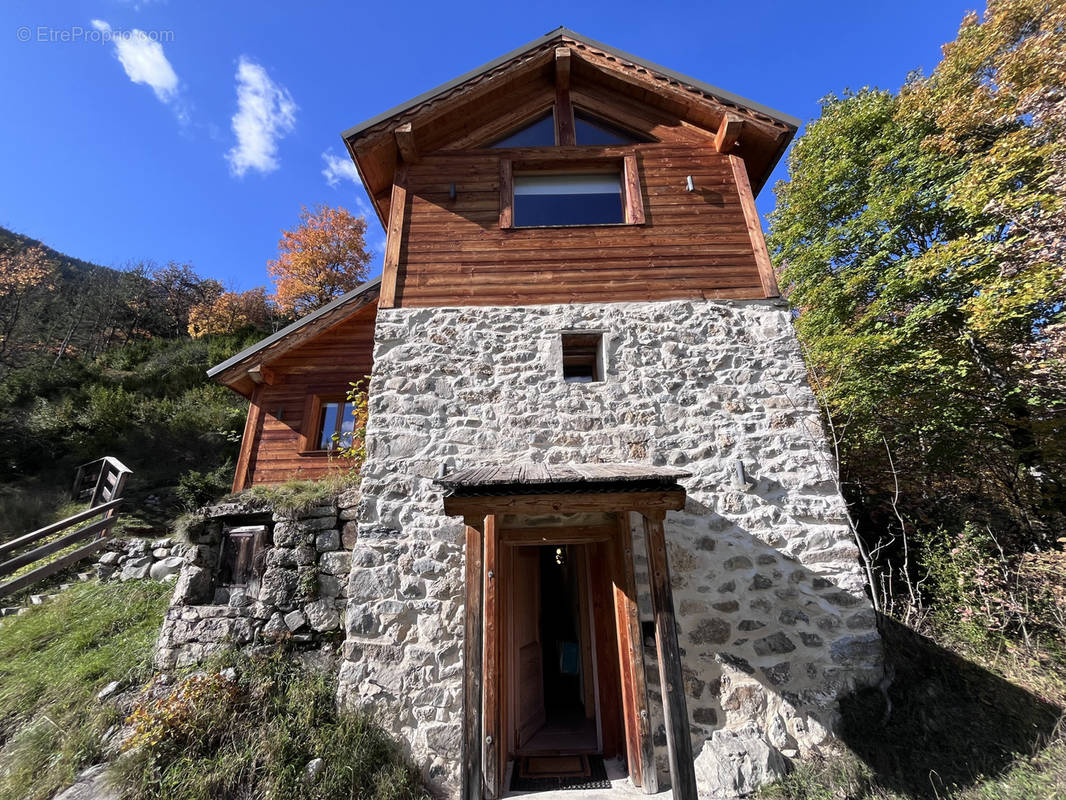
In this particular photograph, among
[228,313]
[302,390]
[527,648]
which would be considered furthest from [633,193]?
[228,313]

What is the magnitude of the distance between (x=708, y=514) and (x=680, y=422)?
109 cm

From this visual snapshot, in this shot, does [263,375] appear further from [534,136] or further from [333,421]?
[534,136]

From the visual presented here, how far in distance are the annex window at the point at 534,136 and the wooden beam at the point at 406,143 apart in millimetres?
1240

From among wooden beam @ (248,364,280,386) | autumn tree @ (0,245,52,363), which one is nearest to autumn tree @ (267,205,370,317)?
autumn tree @ (0,245,52,363)

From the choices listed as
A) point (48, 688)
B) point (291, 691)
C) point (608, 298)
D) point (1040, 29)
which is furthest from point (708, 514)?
point (1040, 29)

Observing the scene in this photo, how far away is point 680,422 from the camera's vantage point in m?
5.25

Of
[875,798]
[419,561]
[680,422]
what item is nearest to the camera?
[875,798]

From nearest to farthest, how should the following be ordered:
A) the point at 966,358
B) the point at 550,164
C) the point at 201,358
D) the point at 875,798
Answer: the point at 875,798
the point at 550,164
the point at 966,358
the point at 201,358

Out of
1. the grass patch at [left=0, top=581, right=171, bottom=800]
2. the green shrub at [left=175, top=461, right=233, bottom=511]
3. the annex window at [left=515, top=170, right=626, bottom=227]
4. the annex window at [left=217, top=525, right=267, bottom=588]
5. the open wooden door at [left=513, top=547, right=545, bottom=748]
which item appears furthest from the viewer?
the green shrub at [left=175, top=461, right=233, bottom=511]

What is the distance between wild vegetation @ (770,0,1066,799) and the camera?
16.0 ft

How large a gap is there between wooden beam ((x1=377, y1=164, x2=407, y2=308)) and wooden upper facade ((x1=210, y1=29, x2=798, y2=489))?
0.7 inches

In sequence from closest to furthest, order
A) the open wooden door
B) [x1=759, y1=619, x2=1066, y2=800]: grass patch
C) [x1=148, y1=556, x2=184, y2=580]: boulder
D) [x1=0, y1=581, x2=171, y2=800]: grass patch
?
[x1=759, y1=619, x2=1066, y2=800]: grass patch → [x1=0, y1=581, x2=171, y2=800]: grass patch → the open wooden door → [x1=148, y1=556, x2=184, y2=580]: boulder

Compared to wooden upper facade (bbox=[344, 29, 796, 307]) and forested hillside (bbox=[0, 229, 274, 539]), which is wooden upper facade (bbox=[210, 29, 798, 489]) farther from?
forested hillside (bbox=[0, 229, 274, 539])

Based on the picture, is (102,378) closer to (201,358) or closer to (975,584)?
(201,358)
